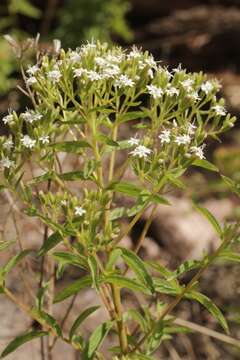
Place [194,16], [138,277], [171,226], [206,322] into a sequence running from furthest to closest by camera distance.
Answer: [194,16] → [171,226] → [206,322] → [138,277]

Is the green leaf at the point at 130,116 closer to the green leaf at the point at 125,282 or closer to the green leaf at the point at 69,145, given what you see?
the green leaf at the point at 69,145

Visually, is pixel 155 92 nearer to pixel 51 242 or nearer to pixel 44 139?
pixel 44 139

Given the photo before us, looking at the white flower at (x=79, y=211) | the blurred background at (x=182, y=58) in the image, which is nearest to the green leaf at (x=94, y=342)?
the white flower at (x=79, y=211)

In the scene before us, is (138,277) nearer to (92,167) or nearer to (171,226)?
(92,167)

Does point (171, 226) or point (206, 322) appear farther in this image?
point (171, 226)

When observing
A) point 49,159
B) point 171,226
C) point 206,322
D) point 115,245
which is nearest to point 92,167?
point 49,159

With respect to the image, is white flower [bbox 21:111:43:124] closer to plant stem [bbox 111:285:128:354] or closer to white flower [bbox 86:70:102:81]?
white flower [bbox 86:70:102:81]
